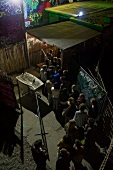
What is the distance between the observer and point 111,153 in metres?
6.50

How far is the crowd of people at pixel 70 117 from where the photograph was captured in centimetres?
568

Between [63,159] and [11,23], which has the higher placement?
[11,23]

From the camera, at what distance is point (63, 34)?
36.4ft

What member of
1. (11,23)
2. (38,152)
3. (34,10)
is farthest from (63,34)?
(38,152)

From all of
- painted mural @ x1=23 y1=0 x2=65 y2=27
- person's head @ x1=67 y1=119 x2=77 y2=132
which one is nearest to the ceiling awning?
painted mural @ x1=23 y1=0 x2=65 y2=27

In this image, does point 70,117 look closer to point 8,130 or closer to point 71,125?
point 71,125

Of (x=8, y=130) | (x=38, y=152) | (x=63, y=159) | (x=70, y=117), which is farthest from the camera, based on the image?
(x=8, y=130)

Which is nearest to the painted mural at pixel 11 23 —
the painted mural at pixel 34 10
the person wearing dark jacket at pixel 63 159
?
the painted mural at pixel 34 10

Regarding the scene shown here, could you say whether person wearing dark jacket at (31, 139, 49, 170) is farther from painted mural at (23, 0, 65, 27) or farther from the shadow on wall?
painted mural at (23, 0, 65, 27)

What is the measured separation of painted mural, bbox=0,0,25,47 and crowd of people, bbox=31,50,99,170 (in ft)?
7.96

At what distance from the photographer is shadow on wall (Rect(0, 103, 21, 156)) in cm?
721

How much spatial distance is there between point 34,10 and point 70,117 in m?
9.80

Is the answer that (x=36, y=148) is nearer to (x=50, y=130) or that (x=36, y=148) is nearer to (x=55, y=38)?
(x=50, y=130)

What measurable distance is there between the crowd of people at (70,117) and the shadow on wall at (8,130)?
6.53 feet
